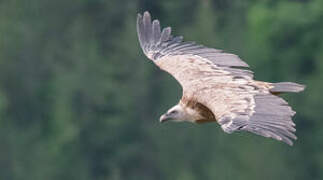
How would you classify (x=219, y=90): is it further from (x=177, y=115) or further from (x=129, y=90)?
(x=129, y=90)

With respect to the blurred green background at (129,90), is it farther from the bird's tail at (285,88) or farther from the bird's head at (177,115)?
the bird's tail at (285,88)

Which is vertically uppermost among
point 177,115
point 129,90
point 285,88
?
point 285,88

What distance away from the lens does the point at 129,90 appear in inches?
1880

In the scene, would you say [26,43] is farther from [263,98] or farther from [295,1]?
[263,98]

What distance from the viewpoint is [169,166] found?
44250 millimetres

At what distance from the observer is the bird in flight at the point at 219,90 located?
1795cm

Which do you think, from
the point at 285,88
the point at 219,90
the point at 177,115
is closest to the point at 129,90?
the point at 177,115

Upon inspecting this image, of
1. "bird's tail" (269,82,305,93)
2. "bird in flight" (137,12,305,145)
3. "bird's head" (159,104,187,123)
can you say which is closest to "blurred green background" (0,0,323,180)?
"bird in flight" (137,12,305,145)

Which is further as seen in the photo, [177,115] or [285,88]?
[177,115]

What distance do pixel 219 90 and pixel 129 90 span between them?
92.9 feet

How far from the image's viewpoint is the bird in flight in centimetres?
1795

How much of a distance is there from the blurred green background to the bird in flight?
1903cm

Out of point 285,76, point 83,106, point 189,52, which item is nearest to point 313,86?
point 285,76

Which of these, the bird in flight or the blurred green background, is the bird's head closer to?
the bird in flight
